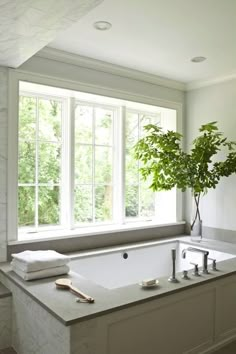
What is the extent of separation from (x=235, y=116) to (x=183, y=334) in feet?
7.47

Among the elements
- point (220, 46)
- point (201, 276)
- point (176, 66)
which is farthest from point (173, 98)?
point (201, 276)

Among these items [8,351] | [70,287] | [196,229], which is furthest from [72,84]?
[8,351]

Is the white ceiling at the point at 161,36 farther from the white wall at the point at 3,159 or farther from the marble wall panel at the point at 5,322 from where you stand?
the marble wall panel at the point at 5,322

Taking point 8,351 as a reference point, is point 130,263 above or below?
above

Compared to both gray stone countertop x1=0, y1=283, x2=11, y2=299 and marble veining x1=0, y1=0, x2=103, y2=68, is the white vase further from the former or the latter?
marble veining x1=0, y1=0, x2=103, y2=68

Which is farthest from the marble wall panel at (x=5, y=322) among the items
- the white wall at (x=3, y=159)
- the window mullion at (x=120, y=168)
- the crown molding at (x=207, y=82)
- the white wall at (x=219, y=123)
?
the crown molding at (x=207, y=82)

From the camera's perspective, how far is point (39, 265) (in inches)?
84.7

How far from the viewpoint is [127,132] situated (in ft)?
12.4

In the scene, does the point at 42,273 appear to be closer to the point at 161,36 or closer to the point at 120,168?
the point at 120,168

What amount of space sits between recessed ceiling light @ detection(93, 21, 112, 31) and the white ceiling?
0.04 metres

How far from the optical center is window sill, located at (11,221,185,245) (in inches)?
110

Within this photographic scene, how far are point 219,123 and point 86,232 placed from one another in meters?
1.87

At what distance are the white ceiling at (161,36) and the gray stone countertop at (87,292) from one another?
5.89ft

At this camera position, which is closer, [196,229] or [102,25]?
[102,25]
